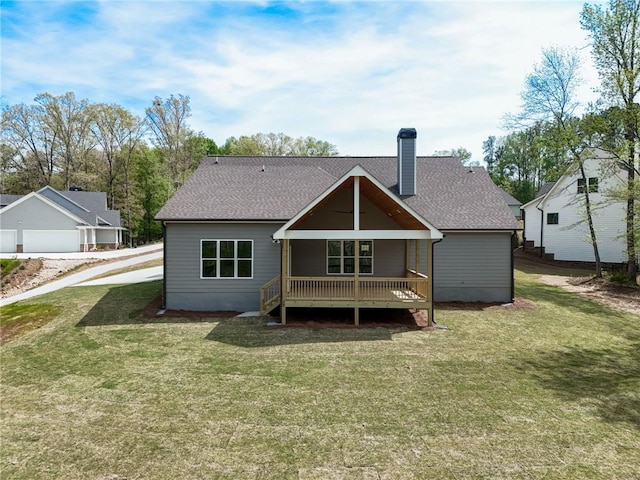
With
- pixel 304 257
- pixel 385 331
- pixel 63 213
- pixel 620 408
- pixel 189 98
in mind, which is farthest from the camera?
pixel 189 98

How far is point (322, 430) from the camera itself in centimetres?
576

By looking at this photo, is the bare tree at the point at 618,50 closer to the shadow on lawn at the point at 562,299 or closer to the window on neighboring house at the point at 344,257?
the shadow on lawn at the point at 562,299

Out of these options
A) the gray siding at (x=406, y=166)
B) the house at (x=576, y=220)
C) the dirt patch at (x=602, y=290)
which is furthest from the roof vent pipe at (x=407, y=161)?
the house at (x=576, y=220)

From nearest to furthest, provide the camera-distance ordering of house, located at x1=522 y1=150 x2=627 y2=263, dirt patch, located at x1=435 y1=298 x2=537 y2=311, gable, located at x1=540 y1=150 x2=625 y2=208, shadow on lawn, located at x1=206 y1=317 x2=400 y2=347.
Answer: shadow on lawn, located at x1=206 y1=317 x2=400 y2=347 < dirt patch, located at x1=435 y1=298 x2=537 y2=311 < gable, located at x1=540 y1=150 x2=625 y2=208 < house, located at x1=522 y1=150 x2=627 y2=263

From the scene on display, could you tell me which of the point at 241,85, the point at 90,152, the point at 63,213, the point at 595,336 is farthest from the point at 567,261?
the point at 90,152

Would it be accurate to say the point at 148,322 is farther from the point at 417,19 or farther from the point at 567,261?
the point at 567,261

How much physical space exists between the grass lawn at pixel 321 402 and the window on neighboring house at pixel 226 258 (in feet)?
8.05

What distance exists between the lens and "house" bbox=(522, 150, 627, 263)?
2419 centimetres

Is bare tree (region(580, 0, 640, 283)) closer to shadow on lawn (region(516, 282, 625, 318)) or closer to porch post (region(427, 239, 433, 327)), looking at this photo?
shadow on lawn (region(516, 282, 625, 318))

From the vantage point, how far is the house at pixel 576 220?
79.4 feet

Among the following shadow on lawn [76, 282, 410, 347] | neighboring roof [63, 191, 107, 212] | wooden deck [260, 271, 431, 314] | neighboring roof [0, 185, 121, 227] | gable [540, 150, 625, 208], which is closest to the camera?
shadow on lawn [76, 282, 410, 347]

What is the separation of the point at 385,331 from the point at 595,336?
19.8 ft

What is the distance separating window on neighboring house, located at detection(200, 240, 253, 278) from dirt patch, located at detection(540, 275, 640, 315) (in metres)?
14.2

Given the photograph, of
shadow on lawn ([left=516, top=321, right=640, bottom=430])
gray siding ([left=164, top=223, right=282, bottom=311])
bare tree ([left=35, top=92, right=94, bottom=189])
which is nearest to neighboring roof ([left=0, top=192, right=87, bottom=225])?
bare tree ([left=35, top=92, right=94, bottom=189])
